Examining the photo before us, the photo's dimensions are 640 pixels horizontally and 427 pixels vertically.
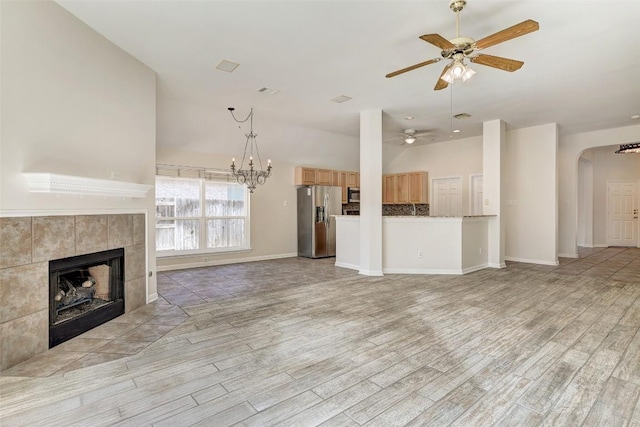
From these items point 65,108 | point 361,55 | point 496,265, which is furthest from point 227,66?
point 496,265

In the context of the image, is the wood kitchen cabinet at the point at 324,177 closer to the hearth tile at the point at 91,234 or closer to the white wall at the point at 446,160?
the white wall at the point at 446,160

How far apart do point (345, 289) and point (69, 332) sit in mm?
3199

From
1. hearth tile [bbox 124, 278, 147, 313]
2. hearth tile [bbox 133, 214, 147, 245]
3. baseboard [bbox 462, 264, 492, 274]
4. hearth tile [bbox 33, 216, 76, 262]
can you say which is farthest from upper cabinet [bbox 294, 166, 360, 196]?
hearth tile [bbox 33, 216, 76, 262]

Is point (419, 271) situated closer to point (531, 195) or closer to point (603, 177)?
point (531, 195)

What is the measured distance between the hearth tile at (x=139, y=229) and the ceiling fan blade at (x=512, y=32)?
4.04 metres

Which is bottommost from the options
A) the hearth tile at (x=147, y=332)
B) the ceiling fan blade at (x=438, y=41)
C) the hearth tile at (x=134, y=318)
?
the hearth tile at (x=147, y=332)

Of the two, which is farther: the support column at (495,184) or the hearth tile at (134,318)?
the support column at (495,184)

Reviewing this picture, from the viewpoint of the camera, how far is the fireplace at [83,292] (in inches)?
109

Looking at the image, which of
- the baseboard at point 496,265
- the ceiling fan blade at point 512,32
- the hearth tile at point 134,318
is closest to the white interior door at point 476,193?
the baseboard at point 496,265

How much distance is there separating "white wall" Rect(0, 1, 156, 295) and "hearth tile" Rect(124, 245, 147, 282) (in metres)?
0.49

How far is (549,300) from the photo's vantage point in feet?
13.1

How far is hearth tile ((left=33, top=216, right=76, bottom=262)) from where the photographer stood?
8.48 ft

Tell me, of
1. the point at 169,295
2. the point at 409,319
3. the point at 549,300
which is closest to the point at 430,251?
the point at 549,300

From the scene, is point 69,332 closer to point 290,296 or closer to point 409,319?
point 290,296
